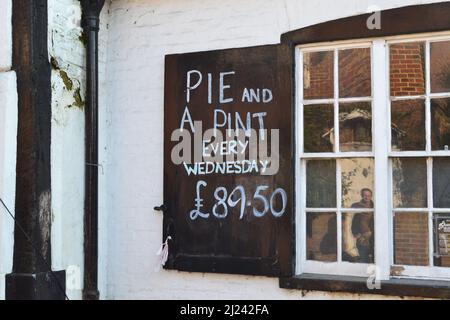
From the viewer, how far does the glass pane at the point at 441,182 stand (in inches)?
192

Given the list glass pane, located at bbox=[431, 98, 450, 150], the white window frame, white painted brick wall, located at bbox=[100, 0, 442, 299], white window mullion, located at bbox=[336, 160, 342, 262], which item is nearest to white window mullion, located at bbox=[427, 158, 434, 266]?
the white window frame

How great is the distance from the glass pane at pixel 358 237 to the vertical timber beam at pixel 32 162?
2.56 m

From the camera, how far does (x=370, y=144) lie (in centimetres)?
514

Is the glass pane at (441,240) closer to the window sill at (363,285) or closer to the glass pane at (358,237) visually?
the window sill at (363,285)

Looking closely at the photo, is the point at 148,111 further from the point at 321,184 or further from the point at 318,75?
the point at 321,184

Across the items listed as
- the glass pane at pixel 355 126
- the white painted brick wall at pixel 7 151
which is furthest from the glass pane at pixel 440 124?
the white painted brick wall at pixel 7 151

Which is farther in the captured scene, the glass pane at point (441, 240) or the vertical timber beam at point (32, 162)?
the vertical timber beam at point (32, 162)

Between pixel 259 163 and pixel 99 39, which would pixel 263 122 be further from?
pixel 99 39

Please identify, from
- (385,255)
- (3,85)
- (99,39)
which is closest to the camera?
(385,255)

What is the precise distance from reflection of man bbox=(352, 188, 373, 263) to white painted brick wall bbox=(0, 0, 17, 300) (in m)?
2.96

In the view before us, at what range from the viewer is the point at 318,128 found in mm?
5312

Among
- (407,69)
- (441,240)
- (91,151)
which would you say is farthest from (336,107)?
(91,151)

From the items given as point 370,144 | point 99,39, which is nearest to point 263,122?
point 370,144
